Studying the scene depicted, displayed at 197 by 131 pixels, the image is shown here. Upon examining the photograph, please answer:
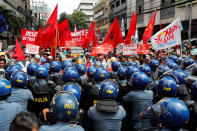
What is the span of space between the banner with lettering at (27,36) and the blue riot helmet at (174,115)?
9314mm

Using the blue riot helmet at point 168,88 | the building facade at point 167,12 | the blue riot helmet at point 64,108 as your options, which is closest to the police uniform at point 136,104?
the blue riot helmet at point 168,88

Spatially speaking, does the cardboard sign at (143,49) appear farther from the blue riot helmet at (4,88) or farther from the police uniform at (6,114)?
the police uniform at (6,114)

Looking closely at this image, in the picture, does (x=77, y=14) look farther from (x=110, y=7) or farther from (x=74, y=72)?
(x=74, y=72)

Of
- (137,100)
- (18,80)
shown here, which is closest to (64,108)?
(137,100)

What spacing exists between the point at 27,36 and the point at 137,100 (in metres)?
8.22

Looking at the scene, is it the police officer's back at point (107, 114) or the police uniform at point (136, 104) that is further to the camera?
the police uniform at point (136, 104)

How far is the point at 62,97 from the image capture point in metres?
2.37

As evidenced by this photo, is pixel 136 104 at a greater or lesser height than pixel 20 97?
lesser

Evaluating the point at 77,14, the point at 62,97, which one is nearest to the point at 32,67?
the point at 62,97

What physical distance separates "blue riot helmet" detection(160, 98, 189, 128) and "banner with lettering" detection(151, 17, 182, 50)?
21.3 ft

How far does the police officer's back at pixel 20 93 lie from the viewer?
3.74m

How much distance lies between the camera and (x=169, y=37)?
821 cm

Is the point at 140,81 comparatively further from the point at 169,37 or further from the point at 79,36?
the point at 79,36

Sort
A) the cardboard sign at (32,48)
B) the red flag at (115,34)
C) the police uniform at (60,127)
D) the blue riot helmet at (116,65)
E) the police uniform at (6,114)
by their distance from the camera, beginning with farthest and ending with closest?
the red flag at (115,34) → the cardboard sign at (32,48) → the blue riot helmet at (116,65) → the police uniform at (6,114) → the police uniform at (60,127)
